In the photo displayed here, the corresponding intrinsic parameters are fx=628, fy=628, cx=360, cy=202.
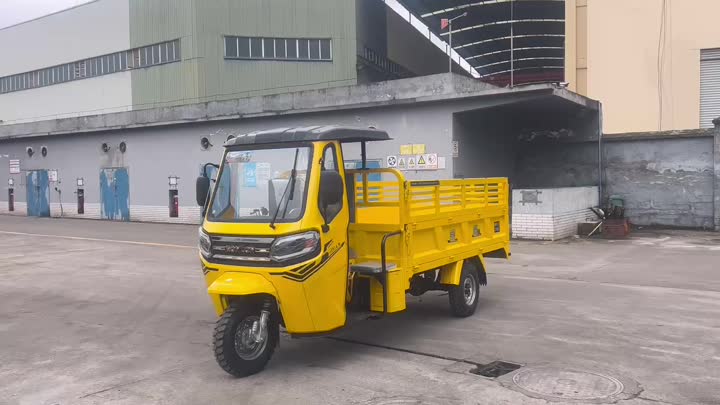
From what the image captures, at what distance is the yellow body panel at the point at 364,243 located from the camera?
5.75 metres

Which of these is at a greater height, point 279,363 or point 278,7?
point 278,7

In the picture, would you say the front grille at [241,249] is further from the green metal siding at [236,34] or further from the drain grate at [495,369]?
the green metal siding at [236,34]

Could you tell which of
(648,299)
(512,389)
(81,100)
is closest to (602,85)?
(648,299)

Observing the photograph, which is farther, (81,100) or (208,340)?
(81,100)

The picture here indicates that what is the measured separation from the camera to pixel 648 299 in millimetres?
9086

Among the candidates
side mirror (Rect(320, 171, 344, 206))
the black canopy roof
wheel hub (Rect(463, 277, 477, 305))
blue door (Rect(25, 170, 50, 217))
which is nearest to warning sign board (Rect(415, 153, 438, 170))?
wheel hub (Rect(463, 277, 477, 305))

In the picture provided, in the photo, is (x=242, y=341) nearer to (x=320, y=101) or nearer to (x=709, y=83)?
(x=320, y=101)

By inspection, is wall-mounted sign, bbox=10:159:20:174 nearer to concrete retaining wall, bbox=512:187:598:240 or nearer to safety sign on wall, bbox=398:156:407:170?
safety sign on wall, bbox=398:156:407:170

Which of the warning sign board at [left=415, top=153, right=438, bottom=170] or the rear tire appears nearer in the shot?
the rear tire

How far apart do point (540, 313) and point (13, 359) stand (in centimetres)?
630

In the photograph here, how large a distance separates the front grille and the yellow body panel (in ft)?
0.23

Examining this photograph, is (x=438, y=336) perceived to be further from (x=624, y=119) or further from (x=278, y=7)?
(x=278, y=7)

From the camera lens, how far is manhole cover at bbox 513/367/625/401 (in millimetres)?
5176

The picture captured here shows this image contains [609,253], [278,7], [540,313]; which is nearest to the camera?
[540,313]
